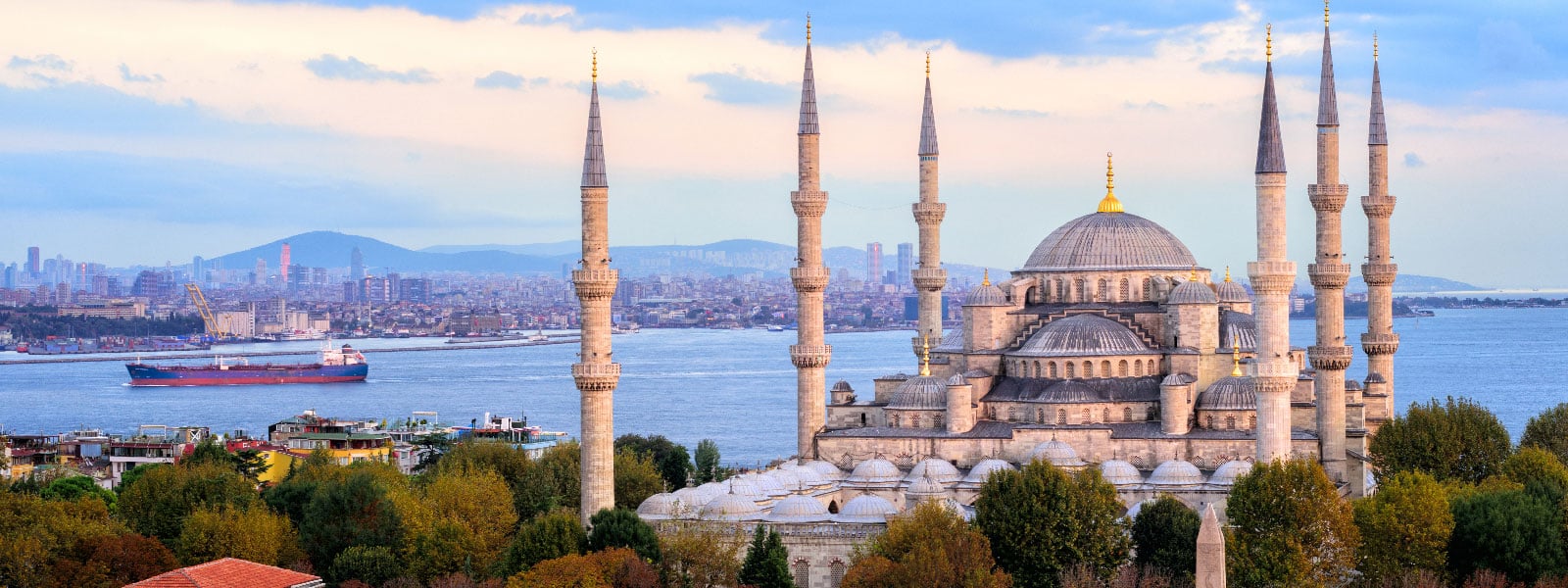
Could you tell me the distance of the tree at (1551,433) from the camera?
146ft

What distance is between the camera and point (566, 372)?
487 ft

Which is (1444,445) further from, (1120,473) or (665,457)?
(665,457)

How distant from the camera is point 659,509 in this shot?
37.8 meters

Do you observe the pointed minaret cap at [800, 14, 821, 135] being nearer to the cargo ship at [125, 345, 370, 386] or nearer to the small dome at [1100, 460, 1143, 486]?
the small dome at [1100, 460, 1143, 486]

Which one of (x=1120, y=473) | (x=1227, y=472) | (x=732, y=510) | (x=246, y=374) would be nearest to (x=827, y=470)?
(x=732, y=510)

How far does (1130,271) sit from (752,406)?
194 ft

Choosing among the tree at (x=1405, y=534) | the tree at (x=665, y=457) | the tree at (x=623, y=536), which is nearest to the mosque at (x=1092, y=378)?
the tree at (x=623, y=536)

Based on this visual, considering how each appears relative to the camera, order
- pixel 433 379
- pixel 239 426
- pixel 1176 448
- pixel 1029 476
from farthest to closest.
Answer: pixel 433 379
pixel 239 426
pixel 1176 448
pixel 1029 476

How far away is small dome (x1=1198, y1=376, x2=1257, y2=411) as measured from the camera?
41.9m

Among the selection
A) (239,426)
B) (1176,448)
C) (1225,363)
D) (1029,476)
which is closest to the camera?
(1029,476)

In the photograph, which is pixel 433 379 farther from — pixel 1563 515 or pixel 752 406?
pixel 1563 515

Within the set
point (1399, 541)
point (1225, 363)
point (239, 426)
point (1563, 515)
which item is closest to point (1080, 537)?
point (1399, 541)

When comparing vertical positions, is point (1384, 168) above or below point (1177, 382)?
above

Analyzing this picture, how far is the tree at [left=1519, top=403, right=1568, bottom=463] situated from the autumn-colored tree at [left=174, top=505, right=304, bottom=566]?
24352 mm
